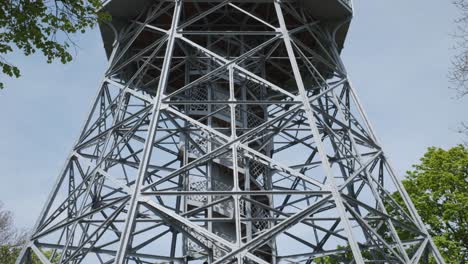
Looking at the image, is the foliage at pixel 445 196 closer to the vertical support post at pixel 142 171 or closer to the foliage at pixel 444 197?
the foliage at pixel 444 197

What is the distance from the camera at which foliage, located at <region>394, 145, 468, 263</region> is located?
54.7 ft

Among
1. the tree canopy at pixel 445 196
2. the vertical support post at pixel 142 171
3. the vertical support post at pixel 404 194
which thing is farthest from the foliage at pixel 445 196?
the vertical support post at pixel 142 171

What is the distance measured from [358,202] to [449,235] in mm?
8651

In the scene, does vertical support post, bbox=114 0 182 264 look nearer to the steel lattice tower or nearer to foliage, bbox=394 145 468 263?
the steel lattice tower

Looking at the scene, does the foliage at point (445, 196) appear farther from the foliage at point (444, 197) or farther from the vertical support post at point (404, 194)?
the vertical support post at point (404, 194)

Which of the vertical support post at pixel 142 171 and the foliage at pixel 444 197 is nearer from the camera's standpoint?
the vertical support post at pixel 142 171

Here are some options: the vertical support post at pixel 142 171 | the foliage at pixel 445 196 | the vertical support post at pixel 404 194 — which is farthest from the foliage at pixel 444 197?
the vertical support post at pixel 142 171

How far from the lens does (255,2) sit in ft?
45.9

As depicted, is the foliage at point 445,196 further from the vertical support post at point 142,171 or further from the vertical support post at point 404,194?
the vertical support post at point 142,171

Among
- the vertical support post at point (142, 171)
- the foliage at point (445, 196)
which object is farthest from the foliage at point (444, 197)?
the vertical support post at point (142, 171)

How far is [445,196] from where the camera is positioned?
17797 mm

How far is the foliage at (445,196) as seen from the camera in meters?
16.7

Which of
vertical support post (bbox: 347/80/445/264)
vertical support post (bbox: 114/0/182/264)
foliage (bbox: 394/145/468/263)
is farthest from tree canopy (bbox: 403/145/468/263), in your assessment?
vertical support post (bbox: 114/0/182/264)

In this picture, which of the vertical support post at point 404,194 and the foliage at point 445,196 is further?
the foliage at point 445,196
